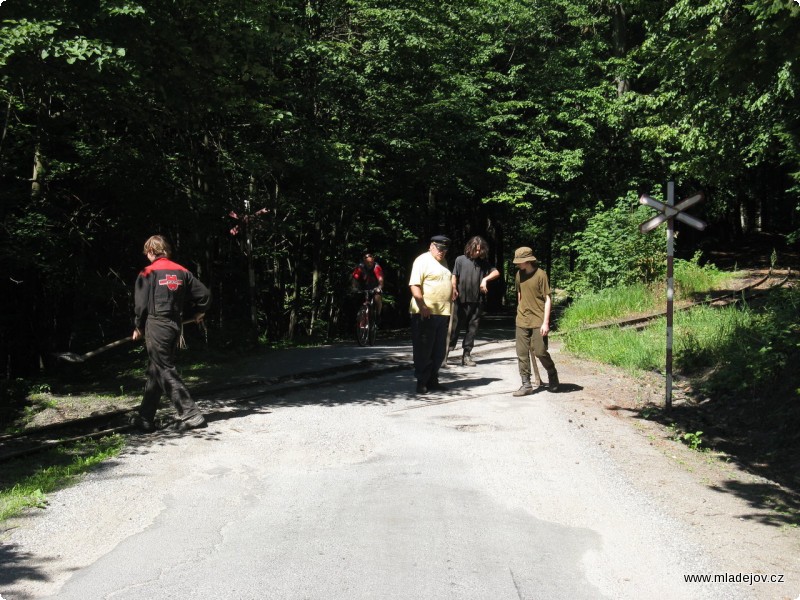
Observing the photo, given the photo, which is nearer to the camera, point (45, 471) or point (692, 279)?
point (45, 471)

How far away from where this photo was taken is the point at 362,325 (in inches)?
691

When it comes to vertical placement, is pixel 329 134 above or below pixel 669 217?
above

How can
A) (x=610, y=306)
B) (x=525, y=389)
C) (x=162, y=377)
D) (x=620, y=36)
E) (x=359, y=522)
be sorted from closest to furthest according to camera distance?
(x=359, y=522) → (x=162, y=377) → (x=525, y=389) → (x=610, y=306) → (x=620, y=36)

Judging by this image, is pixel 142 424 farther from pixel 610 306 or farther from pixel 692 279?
pixel 692 279

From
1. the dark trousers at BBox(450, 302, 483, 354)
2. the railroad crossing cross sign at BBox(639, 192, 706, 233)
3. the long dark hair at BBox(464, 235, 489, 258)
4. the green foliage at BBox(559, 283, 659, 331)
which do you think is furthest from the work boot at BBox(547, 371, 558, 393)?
the green foliage at BBox(559, 283, 659, 331)

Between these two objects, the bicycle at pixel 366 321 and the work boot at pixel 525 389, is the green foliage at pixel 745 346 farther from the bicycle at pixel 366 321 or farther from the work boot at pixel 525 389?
the bicycle at pixel 366 321

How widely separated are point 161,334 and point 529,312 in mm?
4891

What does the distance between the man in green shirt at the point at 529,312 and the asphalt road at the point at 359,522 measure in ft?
6.29

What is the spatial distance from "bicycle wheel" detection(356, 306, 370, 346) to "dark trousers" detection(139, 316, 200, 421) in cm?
892

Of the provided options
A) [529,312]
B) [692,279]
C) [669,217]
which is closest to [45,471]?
[529,312]

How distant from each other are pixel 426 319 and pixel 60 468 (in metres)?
5.00

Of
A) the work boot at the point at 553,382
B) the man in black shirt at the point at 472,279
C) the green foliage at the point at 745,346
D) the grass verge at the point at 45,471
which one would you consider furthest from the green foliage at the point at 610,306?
the grass verge at the point at 45,471

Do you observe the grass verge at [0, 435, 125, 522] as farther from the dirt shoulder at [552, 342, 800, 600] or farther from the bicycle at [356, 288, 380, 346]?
the bicycle at [356, 288, 380, 346]

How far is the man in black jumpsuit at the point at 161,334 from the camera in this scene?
866 centimetres
